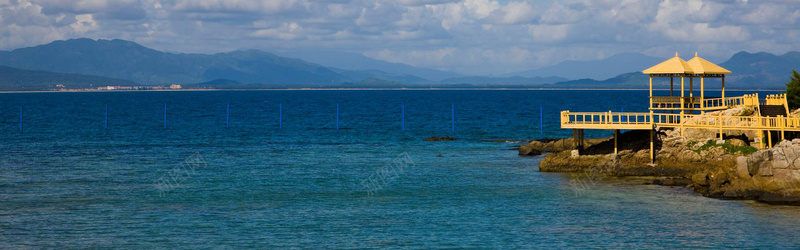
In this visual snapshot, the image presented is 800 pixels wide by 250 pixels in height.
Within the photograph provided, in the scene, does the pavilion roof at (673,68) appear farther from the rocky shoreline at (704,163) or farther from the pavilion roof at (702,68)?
the rocky shoreline at (704,163)

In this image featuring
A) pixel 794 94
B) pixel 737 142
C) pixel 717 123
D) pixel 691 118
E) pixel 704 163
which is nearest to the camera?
pixel 704 163

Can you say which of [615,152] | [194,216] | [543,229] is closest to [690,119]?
[615,152]

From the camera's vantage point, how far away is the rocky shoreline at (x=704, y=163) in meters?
41.0

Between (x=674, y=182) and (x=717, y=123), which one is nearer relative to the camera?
(x=674, y=182)

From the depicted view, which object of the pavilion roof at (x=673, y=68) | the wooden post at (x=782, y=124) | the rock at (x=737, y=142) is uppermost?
the pavilion roof at (x=673, y=68)

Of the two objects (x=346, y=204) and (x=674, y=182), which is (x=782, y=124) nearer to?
(x=674, y=182)

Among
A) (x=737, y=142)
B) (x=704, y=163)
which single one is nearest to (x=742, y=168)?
(x=704, y=163)

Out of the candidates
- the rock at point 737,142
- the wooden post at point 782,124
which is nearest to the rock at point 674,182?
the rock at point 737,142

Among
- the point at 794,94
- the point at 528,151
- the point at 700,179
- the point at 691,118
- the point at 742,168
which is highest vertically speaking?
the point at 794,94

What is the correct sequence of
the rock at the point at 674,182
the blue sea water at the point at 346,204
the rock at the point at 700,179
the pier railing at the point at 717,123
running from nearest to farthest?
the blue sea water at the point at 346,204
the rock at the point at 700,179
the pier railing at the point at 717,123
the rock at the point at 674,182

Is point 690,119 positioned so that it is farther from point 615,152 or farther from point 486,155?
point 486,155

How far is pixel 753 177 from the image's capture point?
4197cm

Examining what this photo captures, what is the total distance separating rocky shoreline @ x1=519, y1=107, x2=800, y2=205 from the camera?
41.0 m

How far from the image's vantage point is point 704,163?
161ft
